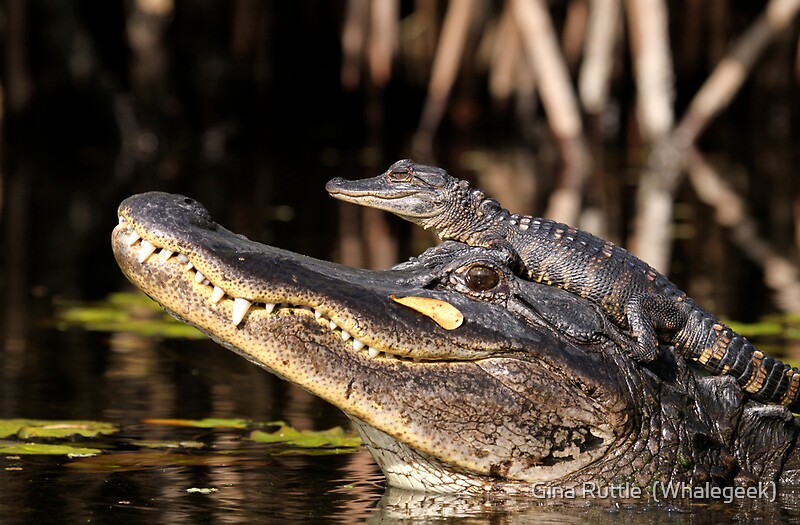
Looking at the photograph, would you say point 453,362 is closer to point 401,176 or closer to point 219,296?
point 219,296

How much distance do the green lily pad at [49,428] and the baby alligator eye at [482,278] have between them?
1.90m

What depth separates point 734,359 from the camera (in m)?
4.67

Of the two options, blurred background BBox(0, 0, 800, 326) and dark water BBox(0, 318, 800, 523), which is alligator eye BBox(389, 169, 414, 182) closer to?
dark water BBox(0, 318, 800, 523)

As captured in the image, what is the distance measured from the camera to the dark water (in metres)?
4.32

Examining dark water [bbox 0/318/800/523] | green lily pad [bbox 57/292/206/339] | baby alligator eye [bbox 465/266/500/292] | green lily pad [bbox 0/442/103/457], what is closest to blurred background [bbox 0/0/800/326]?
green lily pad [bbox 57/292/206/339]

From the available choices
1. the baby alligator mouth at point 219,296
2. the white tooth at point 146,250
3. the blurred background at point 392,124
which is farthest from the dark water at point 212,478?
the blurred background at point 392,124

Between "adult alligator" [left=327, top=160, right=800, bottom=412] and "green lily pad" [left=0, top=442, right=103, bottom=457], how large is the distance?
5.25 ft

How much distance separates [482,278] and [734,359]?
978 mm

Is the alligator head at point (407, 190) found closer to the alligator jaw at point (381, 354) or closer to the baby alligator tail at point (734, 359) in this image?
the alligator jaw at point (381, 354)

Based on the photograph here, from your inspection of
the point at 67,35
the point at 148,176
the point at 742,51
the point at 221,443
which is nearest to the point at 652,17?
the point at 742,51

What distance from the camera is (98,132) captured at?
2011 cm

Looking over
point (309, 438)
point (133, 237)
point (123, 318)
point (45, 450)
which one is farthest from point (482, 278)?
point (123, 318)

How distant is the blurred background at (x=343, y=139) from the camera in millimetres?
7750

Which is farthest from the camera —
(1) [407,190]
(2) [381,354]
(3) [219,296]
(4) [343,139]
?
(4) [343,139]
